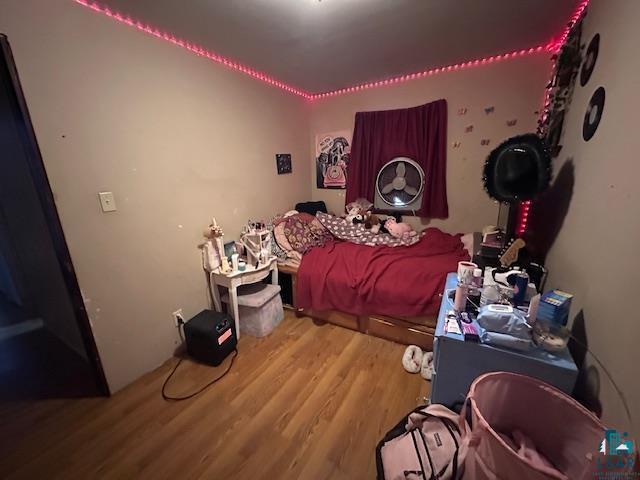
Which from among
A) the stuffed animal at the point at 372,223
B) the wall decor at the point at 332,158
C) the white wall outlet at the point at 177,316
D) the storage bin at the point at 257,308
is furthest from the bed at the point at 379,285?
the wall decor at the point at 332,158

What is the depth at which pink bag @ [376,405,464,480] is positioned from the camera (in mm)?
914

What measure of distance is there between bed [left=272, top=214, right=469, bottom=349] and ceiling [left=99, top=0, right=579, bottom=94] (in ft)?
5.28

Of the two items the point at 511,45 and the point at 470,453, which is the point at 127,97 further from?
the point at 511,45

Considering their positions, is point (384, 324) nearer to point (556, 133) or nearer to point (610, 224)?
point (610, 224)

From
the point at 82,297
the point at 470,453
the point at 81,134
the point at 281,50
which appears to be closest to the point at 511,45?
the point at 281,50

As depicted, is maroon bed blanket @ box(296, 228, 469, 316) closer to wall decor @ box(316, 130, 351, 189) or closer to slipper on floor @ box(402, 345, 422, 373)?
slipper on floor @ box(402, 345, 422, 373)

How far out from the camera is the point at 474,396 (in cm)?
87

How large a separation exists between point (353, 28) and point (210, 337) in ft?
7.39

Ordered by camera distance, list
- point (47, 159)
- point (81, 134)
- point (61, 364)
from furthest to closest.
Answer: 1. point (61, 364)
2. point (81, 134)
3. point (47, 159)

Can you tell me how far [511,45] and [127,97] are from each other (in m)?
2.76

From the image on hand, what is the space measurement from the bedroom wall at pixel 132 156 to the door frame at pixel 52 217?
0.03 metres

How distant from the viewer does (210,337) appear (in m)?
1.77

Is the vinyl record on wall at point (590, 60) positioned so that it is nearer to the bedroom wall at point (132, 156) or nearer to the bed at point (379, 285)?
the bed at point (379, 285)

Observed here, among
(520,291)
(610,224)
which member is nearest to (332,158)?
(520,291)
